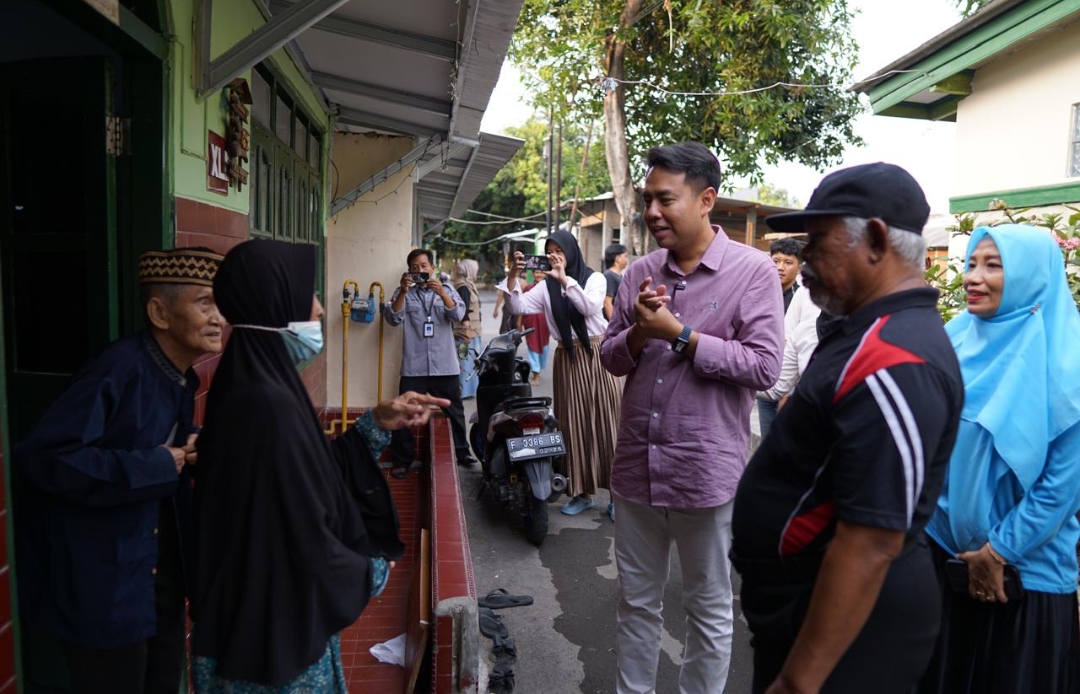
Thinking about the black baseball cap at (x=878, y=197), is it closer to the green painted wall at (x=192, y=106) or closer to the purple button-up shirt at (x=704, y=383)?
the purple button-up shirt at (x=704, y=383)

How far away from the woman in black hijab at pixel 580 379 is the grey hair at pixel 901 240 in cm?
354

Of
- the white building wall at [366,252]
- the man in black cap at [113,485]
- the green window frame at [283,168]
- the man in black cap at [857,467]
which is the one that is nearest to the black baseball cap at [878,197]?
the man in black cap at [857,467]

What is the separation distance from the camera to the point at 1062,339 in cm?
237

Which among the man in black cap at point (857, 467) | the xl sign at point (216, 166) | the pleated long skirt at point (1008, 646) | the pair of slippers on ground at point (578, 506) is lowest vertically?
the pair of slippers on ground at point (578, 506)

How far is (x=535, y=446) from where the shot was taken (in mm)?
5086

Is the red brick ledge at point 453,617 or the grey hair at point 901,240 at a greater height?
the grey hair at point 901,240

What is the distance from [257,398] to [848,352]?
127 centimetres

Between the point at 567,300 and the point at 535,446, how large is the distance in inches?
39.7

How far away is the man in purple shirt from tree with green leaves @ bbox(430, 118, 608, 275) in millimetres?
23904

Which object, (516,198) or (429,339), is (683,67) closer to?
(429,339)

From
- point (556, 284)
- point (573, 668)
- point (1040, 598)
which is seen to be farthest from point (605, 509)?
point (1040, 598)

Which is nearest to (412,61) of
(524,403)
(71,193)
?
(524,403)

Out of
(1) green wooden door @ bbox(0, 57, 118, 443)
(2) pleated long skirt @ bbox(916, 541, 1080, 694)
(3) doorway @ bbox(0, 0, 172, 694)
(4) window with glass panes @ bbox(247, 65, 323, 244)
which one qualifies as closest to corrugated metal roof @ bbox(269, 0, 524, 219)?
(4) window with glass panes @ bbox(247, 65, 323, 244)

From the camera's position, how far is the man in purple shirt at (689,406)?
2625 millimetres
